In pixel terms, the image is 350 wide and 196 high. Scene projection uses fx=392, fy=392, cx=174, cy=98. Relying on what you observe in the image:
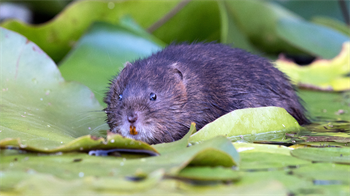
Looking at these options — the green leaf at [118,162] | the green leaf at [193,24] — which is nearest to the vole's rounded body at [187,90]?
the green leaf at [118,162]

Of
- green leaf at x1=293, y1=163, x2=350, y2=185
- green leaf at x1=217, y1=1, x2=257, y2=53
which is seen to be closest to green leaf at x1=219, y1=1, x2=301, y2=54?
green leaf at x1=217, y1=1, x2=257, y2=53

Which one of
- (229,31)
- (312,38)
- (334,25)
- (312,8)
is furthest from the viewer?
(312,8)

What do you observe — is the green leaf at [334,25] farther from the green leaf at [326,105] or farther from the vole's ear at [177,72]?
the vole's ear at [177,72]

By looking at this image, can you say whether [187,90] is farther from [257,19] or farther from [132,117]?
[257,19]

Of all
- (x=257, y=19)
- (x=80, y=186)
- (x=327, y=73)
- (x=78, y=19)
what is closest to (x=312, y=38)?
(x=327, y=73)

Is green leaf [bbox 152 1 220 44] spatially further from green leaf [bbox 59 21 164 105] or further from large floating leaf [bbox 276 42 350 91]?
large floating leaf [bbox 276 42 350 91]

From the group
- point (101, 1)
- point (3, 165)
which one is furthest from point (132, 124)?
point (101, 1)
